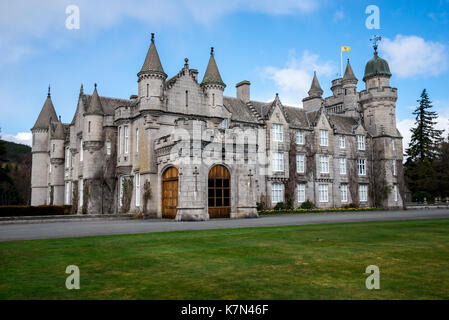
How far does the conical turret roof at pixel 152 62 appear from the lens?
29.0 meters

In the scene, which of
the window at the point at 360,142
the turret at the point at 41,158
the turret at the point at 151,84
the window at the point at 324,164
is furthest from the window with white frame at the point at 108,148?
the window at the point at 360,142

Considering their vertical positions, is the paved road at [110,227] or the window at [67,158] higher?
the window at [67,158]

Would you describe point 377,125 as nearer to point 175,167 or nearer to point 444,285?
point 175,167

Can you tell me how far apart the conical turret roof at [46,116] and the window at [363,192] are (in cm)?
3694

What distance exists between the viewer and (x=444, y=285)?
230 inches

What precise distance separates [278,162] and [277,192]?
9.72 ft

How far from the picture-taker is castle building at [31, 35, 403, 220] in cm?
2592

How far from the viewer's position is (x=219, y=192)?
2609 cm

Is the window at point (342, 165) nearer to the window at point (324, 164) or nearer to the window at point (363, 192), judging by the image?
the window at point (324, 164)

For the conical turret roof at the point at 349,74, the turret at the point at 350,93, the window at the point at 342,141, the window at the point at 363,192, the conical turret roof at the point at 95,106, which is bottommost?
the window at the point at 363,192

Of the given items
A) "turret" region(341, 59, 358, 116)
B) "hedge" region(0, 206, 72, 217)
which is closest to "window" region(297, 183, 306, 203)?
"turret" region(341, 59, 358, 116)

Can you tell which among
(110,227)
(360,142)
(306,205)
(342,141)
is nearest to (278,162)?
(306,205)
